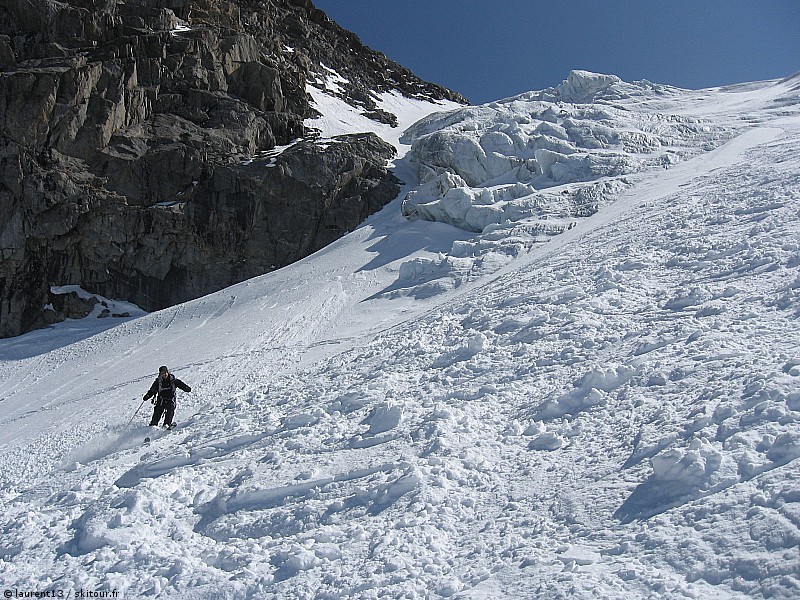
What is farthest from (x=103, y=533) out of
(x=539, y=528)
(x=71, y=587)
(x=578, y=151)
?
(x=578, y=151)

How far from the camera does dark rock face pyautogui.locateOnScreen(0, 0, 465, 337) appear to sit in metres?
30.8

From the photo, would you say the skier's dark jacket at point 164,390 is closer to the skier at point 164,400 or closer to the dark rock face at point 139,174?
the skier at point 164,400

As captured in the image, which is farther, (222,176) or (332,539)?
(222,176)

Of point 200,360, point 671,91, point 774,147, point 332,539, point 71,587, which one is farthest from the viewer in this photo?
point 671,91

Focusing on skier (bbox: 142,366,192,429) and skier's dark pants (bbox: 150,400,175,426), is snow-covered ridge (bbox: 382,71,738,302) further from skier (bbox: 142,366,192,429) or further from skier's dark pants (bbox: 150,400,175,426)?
skier's dark pants (bbox: 150,400,175,426)

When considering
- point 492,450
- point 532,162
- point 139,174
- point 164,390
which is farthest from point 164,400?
point 139,174

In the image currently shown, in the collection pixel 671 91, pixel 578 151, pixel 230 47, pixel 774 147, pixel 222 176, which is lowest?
pixel 774 147

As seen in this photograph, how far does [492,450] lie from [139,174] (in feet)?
104

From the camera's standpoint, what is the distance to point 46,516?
7.04 m

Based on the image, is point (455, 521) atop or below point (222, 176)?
below

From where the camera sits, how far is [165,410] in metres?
10.9

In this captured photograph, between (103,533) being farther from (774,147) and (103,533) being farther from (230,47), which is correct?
(230,47)

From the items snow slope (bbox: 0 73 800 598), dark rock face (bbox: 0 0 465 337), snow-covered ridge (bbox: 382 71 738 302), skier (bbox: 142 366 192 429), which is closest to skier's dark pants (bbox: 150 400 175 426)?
skier (bbox: 142 366 192 429)

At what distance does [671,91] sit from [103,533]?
137ft
